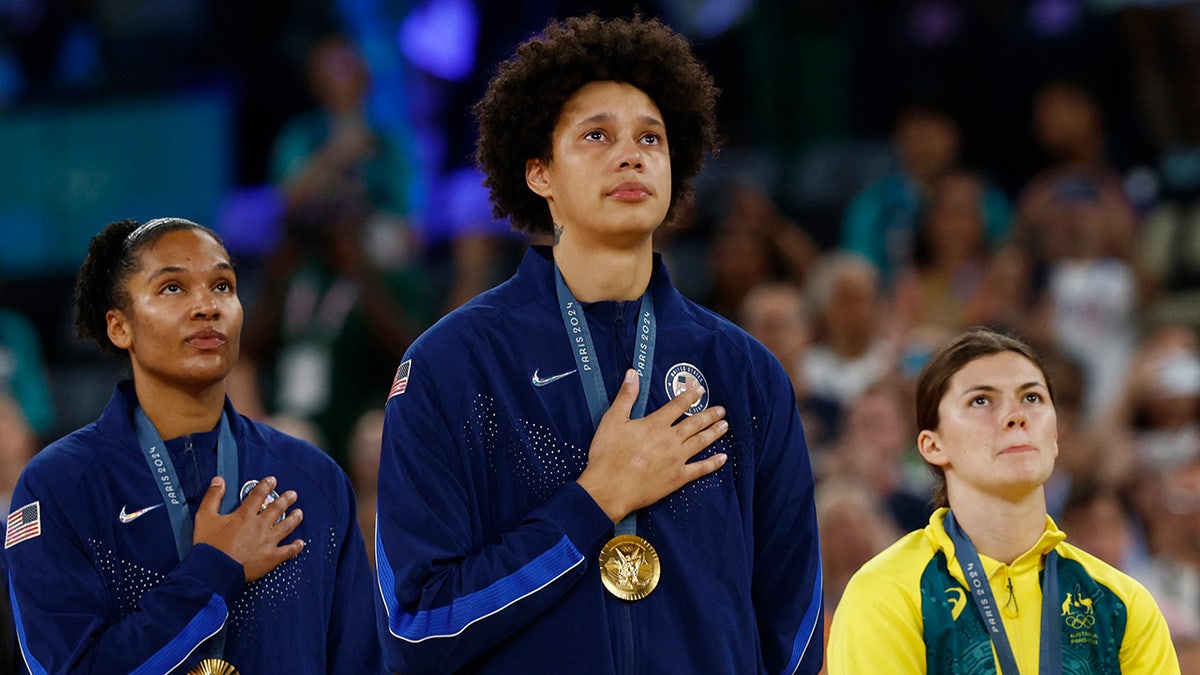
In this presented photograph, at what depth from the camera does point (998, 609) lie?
4.01 meters

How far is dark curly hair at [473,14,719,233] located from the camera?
12.4 ft

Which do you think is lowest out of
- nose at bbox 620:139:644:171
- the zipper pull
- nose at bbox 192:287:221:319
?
the zipper pull

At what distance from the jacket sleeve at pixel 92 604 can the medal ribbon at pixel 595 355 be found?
945mm

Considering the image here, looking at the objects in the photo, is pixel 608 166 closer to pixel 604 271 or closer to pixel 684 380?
pixel 604 271

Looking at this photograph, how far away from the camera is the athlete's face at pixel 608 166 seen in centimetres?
363

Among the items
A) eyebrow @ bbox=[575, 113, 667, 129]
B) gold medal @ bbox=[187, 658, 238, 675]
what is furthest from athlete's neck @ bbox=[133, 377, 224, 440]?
eyebrow @ bbox=[575, 113, 667, 129]

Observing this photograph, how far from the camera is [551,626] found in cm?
340

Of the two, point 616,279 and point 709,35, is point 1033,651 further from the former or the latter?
point 709,35

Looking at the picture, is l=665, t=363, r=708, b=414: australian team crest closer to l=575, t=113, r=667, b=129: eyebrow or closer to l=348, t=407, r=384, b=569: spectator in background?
l=575, t=113, r=667, b=129: eyebrow

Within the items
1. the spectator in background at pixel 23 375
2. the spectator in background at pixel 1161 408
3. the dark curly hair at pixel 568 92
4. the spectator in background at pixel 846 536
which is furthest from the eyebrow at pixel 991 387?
the spectator in background at pixel 23 375

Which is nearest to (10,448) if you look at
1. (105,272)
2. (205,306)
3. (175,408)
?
(105,272)

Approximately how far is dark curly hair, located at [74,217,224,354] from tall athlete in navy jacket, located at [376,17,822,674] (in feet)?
3.03

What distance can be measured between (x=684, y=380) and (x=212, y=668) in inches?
48.4

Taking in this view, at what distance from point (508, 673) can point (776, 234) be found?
6.67m
